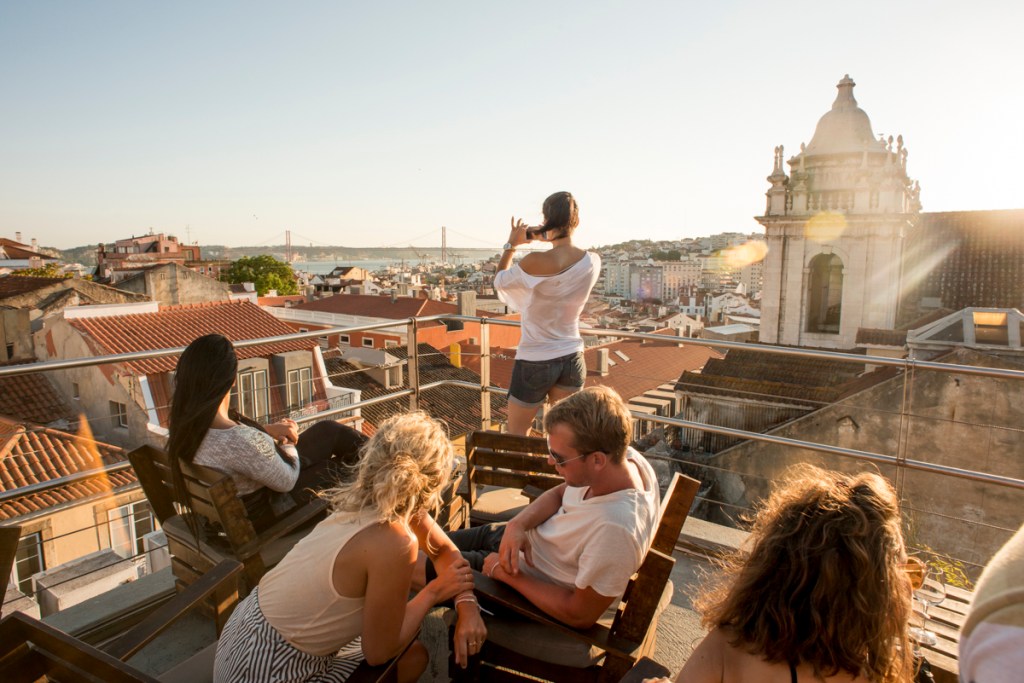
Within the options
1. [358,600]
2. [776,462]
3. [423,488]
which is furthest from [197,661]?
[776,462]

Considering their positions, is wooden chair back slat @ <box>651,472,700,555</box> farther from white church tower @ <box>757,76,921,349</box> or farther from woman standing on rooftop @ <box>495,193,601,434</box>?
white church tower @ <box>757,76,921,349</box>

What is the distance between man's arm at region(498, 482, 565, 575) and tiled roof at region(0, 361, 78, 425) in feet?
60.9

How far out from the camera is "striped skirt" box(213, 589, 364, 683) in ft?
5.83

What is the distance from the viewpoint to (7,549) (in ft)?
5.24

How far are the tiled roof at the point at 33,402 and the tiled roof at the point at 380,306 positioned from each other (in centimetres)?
1903

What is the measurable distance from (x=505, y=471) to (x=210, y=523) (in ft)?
4.30

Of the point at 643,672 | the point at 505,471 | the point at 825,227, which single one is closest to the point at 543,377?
the point at 505,471

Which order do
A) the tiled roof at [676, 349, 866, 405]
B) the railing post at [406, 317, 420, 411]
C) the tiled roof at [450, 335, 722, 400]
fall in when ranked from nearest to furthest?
the railing post at [406, 317, 420, 411] < the tiled roof at [676, 349, 866, 405] < the tiled roof at [450, 335, 722, 400]

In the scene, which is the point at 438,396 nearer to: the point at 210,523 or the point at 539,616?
the point at 210,523

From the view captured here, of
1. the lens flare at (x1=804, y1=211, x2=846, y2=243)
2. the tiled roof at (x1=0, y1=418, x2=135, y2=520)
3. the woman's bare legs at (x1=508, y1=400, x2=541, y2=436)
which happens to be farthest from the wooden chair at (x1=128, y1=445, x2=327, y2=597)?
the lens flare at (x1=804, y1=211, x2=846, y2=243)

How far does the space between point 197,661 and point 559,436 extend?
4.55 ft

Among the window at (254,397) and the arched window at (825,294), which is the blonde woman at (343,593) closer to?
the window at (254,397)

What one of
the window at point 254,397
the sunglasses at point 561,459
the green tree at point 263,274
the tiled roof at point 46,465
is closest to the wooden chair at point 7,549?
the sunglasses at point 561,459

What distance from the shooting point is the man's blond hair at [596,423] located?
2000mm
